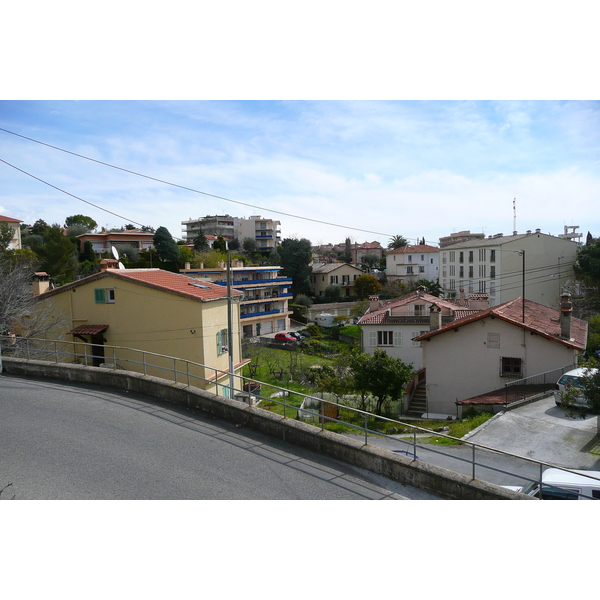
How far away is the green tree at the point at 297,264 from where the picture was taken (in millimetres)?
58094

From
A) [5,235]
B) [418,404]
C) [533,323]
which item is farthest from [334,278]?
[533,323]

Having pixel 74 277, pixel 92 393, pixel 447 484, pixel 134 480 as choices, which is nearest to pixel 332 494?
pixel 447 484

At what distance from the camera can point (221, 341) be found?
17.9m

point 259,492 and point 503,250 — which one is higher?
point 503,250

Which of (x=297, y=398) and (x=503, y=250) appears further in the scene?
(x=503, y=250)

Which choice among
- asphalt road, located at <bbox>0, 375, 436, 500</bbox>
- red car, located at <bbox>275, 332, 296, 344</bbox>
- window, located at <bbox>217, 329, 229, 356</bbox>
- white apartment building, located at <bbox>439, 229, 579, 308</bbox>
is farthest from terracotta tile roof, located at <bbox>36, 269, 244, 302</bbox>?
white apartment building, located at <bbox>439, 229, 579, 308</bbox>

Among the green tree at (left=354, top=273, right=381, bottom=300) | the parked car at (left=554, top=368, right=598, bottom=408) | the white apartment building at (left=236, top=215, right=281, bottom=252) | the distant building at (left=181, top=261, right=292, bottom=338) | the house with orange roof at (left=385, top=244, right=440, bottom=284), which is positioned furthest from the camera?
the white apartment building at (left=236, top=215, right=281, bottom=252)

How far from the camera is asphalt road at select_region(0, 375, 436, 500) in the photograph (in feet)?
19.4

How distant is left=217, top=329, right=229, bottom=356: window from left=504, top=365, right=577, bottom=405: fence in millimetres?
10011

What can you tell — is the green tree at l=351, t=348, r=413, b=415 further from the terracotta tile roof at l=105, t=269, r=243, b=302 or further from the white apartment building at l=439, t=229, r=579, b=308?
the white apartment building at l=439, t=229, r=579, b=308

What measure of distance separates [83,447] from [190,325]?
9.44 metres

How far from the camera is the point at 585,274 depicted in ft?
132

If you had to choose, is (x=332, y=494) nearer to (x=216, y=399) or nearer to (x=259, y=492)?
(x=259, y=492)

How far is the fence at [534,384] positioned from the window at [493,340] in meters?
1.63
